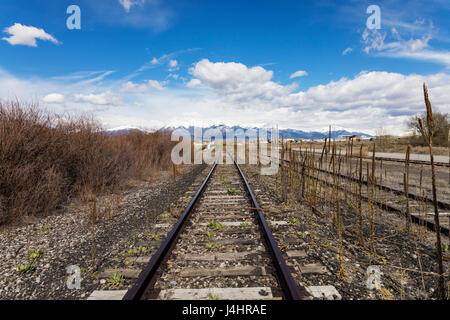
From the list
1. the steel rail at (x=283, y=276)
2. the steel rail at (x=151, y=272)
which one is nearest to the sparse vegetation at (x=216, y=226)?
the steel rail at (x=151, y=272)

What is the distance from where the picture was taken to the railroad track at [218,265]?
2.62 metres

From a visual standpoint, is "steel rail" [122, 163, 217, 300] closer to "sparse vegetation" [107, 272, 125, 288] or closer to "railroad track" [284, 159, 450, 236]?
"sparse vegetation" [107, 272, 125, 288]

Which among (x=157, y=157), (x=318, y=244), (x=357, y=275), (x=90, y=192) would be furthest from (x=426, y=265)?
(x=157, y=157)

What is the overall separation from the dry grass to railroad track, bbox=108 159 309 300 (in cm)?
365

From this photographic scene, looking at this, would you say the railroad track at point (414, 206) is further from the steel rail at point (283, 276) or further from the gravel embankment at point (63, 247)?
the gravel embankment at point (63, 247)

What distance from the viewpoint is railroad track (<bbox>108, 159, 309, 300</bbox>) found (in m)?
2.62

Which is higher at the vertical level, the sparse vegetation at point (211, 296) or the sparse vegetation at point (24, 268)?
the sparse vegetation at point (211, 296)

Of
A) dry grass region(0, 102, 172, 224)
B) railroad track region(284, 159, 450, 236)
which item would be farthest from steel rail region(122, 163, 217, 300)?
dry grass region(0, 102, 172, 224)

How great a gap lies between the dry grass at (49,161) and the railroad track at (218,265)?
365 centimetres

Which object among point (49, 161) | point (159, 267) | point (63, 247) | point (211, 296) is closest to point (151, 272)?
point (159, 267)

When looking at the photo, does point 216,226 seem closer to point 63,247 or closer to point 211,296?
point 211,296

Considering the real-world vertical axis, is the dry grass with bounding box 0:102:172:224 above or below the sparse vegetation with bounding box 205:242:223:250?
above
